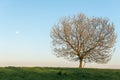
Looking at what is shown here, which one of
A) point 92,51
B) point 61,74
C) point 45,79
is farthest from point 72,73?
point 92,51

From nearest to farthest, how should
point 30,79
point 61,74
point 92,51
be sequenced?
1. point 30,79
2. point 61,74
3. point 92,51

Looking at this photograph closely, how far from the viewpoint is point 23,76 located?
A: 2759 cm

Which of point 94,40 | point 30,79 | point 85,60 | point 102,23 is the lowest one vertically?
point 30,79

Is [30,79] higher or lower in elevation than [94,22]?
lower

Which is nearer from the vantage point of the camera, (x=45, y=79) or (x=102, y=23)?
(x=45, y=79)

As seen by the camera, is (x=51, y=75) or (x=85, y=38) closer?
(x=51, y=75)

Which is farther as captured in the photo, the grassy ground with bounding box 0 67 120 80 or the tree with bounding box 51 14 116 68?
the tree with bounding box 51 14 116 68

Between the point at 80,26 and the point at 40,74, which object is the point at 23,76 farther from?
the point at 80,26

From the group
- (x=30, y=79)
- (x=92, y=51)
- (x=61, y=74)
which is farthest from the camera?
(x=92, y=51)

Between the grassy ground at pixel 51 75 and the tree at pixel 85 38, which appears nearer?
the grassy ground at pixel 51 75

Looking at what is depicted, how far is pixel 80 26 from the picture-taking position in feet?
186

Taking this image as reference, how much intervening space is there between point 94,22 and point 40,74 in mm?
30805

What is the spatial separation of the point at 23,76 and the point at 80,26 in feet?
A: 99.9

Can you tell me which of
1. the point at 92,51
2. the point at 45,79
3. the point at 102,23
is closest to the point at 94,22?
the point at 102,23
